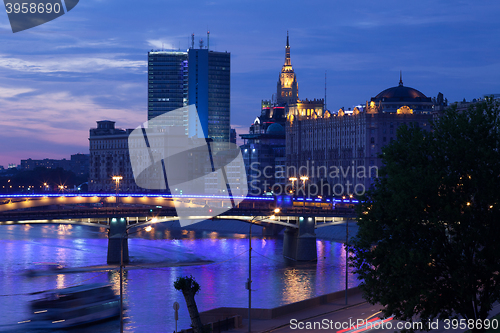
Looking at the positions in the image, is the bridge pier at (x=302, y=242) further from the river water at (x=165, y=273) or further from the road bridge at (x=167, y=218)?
the river water at (x=165, y=273)

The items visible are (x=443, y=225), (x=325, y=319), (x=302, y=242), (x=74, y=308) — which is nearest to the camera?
(x=443, y=225)

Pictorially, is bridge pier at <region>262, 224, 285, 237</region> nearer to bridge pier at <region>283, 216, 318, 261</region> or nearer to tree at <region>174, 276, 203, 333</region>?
bridge pier at <region>283, 216, 318, 261</region>

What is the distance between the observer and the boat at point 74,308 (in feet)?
175

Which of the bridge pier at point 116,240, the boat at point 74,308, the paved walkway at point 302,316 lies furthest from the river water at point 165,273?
the paved walkway at point 302,316

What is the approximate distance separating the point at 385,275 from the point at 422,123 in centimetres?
15900

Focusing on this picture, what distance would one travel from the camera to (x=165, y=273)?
81.8 metres

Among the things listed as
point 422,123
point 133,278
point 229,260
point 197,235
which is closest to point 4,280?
point 133,278

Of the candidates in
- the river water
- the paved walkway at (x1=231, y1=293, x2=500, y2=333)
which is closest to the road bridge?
the river water

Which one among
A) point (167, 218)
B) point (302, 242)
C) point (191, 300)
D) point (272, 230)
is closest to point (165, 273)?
point (167, 218)

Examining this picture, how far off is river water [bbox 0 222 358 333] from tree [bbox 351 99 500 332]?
932 inches

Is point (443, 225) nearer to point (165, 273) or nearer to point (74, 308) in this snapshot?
point (74, 308)

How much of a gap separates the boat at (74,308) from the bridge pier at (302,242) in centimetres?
4297

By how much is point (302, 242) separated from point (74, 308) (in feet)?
158

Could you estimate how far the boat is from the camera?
53344 millimetres
